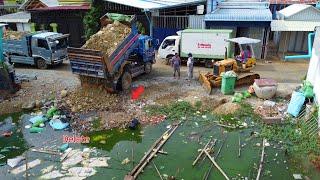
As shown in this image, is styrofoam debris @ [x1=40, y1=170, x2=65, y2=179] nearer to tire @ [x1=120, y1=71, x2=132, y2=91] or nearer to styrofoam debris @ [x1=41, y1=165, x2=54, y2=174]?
styrofoam debris @ [x1=41, y1=165, x2=54, y2=174]

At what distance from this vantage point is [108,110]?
12391 mm

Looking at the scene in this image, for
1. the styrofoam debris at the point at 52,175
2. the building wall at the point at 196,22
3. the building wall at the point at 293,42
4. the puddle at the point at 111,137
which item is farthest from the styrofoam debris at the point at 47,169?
the building wall at the point at 293,42

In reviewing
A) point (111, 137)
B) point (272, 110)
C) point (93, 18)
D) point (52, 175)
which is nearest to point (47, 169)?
point (52, 175)

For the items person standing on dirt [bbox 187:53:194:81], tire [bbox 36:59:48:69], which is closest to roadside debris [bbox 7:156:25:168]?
person standing on dirt [bbox 187:53:194:81]

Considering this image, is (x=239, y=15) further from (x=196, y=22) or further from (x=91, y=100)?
(x=91, y=100)

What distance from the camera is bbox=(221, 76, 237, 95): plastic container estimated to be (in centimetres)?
1344

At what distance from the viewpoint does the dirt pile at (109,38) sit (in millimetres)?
13230

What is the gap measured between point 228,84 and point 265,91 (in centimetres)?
152

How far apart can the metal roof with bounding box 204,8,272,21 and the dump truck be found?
18.6 ft

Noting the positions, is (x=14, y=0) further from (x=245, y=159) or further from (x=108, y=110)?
(x=245, y=159)

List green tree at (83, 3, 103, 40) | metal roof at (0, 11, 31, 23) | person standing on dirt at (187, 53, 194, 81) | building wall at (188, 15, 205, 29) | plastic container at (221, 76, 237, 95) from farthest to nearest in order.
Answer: metal roof at (0, 11, 31, 23) → green tree at (83, 3, 103, 40) → building wall at (188, 15, 205, 29) → person standing on dirt at (187, 53, 194, 81) → plastic container at (221, 76, 237, 95)

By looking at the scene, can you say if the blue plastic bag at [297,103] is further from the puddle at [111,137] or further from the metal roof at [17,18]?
the metal roof at [17,18]

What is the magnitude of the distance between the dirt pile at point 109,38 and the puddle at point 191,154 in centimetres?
383

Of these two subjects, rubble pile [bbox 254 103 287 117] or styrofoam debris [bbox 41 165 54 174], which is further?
rubble pile [bbox 254 103 287 117]
